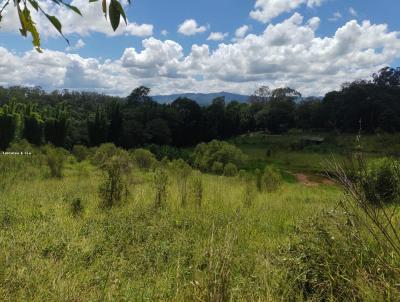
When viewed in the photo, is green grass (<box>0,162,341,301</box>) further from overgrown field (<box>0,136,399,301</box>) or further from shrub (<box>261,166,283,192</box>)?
shrub (<box>261,166,283,192</box>)

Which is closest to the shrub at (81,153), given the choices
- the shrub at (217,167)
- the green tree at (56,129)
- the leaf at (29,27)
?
the shrub at (217,167)

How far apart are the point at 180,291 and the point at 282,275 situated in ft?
3.17

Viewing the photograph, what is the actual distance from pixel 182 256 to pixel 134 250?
0.58 meters

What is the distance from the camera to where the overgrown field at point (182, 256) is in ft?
9.76

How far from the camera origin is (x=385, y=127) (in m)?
51.4

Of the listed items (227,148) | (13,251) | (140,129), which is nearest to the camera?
(13,251)

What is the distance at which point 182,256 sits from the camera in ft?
14.5

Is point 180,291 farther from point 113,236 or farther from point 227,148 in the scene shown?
point 227,148

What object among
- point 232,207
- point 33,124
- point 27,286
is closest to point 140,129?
point 33,124

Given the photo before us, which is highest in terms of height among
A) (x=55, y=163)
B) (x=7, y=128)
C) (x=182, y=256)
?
(x=182, y=256)

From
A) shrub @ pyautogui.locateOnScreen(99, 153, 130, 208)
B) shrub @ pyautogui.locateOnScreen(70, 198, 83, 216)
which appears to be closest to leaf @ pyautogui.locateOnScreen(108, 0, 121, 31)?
shrub @ pyautogui.locateOnScreen(70, 198, 83, 216)

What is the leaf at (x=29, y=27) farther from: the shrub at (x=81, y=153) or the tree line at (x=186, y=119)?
the tree line at (x=186, y=119)

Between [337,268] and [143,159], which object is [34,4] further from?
[143,159]

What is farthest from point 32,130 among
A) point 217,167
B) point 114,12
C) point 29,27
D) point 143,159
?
point 114,12
